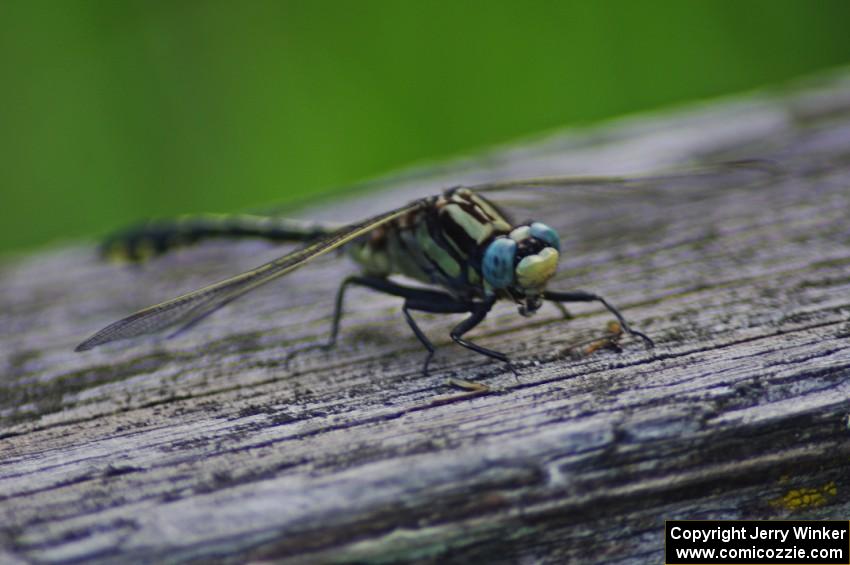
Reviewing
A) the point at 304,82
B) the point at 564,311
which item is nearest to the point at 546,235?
the point at 564,311

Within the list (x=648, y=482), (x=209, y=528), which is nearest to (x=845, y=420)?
(x=648, y=482)

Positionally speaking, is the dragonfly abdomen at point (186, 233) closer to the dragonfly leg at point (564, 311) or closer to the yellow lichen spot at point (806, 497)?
the dragonfly leg at point (564, 311)

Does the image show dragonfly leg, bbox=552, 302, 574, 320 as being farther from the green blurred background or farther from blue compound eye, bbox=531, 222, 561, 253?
the green blurred background

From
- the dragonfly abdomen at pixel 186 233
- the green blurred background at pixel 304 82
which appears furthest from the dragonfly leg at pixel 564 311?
the green blurred background at pixel 304 82

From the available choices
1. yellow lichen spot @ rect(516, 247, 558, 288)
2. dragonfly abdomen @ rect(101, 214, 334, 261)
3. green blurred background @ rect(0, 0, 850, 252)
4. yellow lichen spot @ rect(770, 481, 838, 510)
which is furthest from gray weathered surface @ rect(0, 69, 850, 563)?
green blurred background @ rect(0, 0, 850, 252)

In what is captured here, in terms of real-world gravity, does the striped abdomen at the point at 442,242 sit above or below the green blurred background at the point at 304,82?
below

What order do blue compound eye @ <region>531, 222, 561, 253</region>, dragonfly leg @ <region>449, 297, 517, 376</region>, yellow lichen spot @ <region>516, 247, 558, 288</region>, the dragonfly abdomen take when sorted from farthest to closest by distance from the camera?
the dragonfly abdomen, blue compound eye @ <region>531, 222, 561, 253</region>, yellow lichen spot @ <region>516, 247, 558, 288</region>, dragonfly leg @ <region>449, 297, 517, 376</region>
